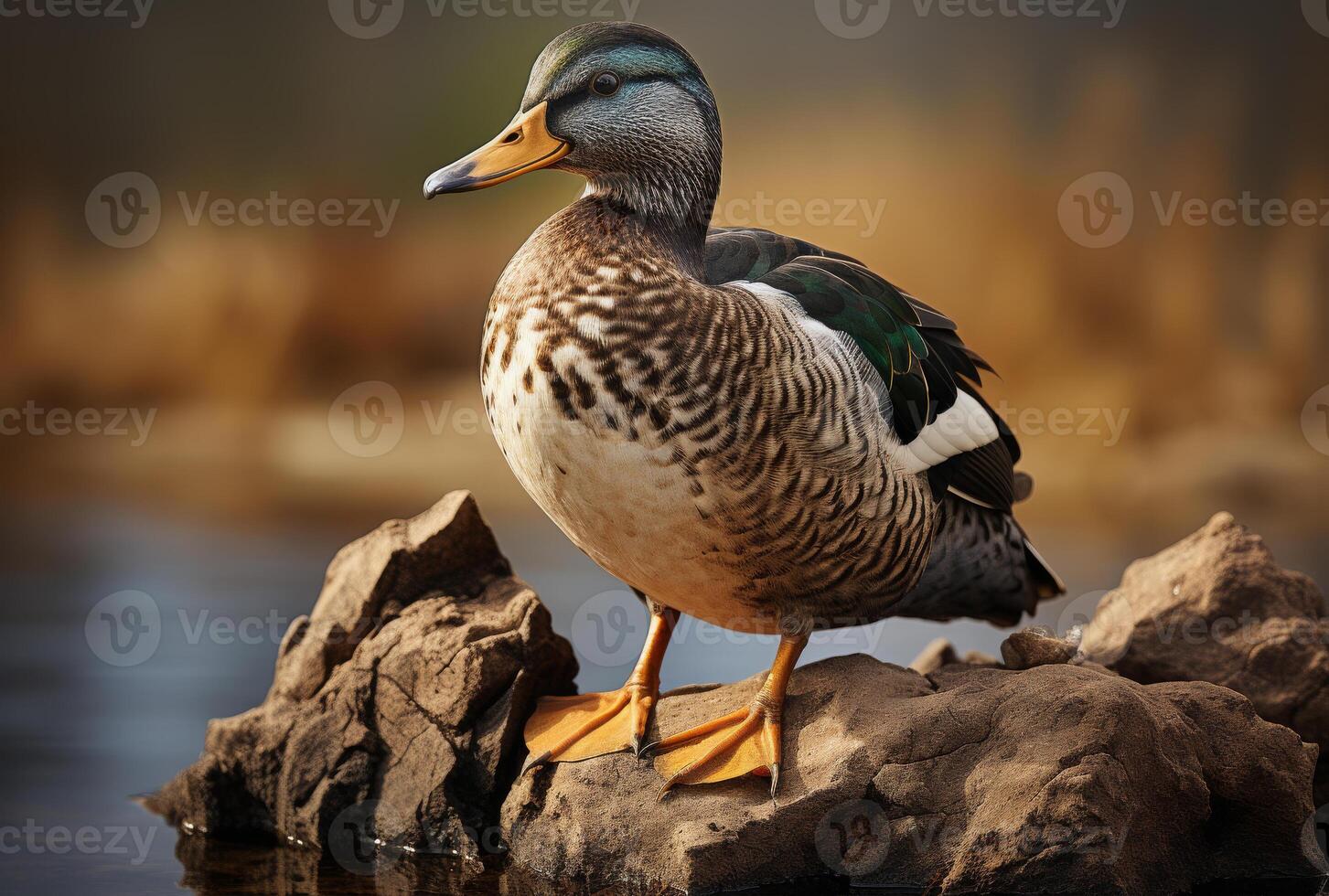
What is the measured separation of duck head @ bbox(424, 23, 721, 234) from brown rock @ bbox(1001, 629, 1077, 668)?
92 cm

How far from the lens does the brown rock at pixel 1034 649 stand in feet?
8.10

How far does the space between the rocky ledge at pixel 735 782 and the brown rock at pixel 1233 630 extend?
28cm

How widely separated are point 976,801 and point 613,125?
1.12 metres

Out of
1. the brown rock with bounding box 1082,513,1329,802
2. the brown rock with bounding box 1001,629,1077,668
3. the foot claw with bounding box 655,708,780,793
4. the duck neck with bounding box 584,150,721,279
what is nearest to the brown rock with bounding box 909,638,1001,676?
the brown rock with bounding box 1082,513,1329,802

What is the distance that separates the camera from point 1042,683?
7.31 feet

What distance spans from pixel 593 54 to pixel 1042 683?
116 centimetres

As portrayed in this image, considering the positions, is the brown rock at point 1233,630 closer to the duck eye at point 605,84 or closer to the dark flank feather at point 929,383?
the dark flank feather at point 929,383

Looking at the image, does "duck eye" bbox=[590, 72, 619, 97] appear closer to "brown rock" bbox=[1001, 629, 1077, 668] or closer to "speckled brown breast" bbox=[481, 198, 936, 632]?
"speckled brown breast" bbox=[481, 198, 936, 632]

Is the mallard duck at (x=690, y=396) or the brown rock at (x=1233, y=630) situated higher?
the mallard duck at (x=690, y=396)

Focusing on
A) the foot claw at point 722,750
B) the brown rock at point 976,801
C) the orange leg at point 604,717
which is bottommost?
the brown rock at point 976,801

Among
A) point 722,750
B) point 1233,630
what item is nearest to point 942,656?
point 1233,630

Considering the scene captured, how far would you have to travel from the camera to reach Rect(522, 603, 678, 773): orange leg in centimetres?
235

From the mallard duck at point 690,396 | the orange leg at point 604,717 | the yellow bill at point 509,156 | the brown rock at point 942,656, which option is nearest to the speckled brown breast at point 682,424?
the mallard duck at point 690,396

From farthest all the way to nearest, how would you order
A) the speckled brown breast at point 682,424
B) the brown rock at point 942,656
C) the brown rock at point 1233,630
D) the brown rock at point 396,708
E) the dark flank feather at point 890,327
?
1. the brown rock at point 942,656
2. the brown rock at point 1233,630
3. the brown rock at point 396,708
4. the dark flank feather at point 890,327
5. the speckled brown breast at point 682,424
